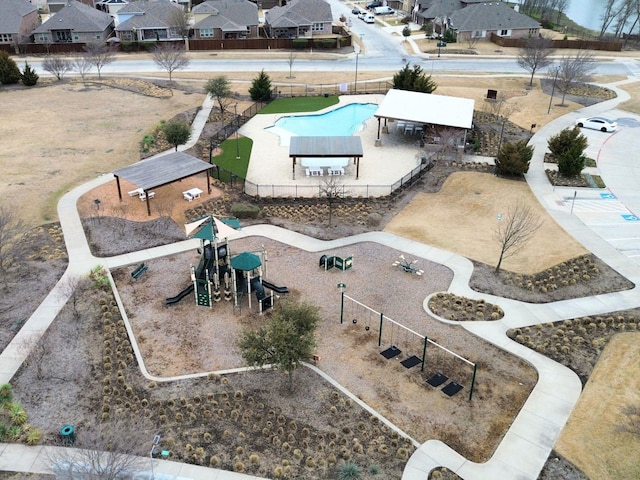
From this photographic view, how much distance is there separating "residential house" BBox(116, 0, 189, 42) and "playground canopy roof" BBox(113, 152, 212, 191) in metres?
55.6

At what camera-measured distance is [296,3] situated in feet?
286

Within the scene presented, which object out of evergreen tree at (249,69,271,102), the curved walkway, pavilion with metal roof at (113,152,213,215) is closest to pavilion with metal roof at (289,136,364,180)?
pavilion with metal roof at (113,152,213,215)

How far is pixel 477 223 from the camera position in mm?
32562

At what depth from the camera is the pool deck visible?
126ft

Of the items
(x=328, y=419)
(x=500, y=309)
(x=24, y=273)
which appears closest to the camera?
(x=328, y=419)

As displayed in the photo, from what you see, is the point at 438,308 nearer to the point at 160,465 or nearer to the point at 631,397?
the point at 631,397

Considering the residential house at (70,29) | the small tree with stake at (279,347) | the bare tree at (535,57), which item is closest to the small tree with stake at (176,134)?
the small tree with stake at (279,347)

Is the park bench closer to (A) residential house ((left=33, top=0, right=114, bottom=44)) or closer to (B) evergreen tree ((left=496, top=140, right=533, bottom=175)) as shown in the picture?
(B) evergreen tree ((left=496, top=140, right=533, bottom=175))

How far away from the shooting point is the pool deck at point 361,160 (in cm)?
3850

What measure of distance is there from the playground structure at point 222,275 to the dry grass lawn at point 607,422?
13.2 metres

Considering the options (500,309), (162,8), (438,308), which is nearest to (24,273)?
(438,308)

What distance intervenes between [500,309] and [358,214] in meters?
11.8

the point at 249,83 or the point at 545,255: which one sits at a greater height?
the point at 249,83

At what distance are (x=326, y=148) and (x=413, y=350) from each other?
65.7 ft
